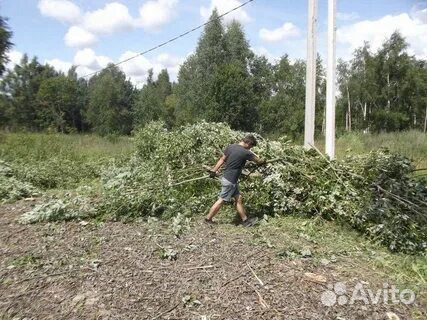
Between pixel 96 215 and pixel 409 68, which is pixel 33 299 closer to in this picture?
pixel 96 215

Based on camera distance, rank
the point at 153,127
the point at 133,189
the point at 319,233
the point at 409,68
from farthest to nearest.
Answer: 1. the point at 409,68
2. the point at 153,127
3. the point at 133,189
4. the point at 319,233

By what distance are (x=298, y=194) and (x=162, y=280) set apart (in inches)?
134

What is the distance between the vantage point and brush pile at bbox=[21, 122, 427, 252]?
5.86m

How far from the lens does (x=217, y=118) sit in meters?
38.2

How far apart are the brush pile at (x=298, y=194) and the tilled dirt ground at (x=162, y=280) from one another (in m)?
1.15

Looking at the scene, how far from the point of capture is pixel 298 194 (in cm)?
698

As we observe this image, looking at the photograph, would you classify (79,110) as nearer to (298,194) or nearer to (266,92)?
(266,92)

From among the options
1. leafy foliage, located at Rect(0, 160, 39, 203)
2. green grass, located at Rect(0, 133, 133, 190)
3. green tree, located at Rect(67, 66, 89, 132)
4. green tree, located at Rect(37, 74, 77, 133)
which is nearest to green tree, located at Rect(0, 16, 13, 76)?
green grass, located at Rect(0, 133, 133, 190)

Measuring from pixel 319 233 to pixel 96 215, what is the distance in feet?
12.0

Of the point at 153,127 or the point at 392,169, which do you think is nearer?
the point at 392,169

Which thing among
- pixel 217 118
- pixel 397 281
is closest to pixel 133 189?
pixel 397 281

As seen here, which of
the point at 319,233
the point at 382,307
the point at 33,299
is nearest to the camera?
the point at 382,307

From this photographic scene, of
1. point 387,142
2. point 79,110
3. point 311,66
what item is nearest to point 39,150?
point 311,66

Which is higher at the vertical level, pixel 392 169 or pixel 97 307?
pixel 392 169
